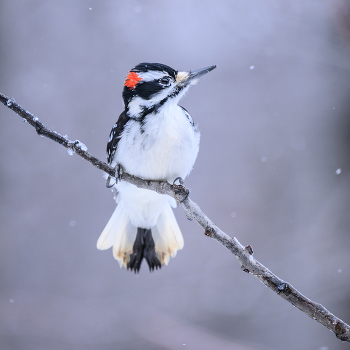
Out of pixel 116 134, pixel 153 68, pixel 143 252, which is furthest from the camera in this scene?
pixel 143 252

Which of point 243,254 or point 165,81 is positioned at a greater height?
point 165,81

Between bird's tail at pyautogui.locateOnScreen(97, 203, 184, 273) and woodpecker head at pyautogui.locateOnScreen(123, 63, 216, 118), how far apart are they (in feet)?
2.55

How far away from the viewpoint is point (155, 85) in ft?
5.67

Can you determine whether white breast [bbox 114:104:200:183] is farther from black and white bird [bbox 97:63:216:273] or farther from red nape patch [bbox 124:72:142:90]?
red nape patch [bbox 124:72:142:90]

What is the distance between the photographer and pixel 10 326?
3400 millimetres

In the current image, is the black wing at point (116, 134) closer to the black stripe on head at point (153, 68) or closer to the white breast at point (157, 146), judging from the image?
the white breast at point (157, 146)

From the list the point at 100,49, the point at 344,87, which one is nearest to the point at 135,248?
the point at 100,49

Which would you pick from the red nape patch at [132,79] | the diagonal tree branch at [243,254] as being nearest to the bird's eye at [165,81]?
the red nape patch at [132,79]

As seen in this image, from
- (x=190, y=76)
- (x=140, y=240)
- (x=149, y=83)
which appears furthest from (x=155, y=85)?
(x=140, y=240)

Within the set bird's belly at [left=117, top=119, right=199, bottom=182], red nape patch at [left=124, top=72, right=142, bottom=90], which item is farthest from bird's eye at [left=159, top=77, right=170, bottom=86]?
bird's belly at [left=117, top=119, right=199, bottom=182]

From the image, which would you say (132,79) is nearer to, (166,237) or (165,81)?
(165,81)

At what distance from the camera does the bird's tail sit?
2.24 meters

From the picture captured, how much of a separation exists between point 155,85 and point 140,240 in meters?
1.05

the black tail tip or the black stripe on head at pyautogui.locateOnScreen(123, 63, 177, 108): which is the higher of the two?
the black stripe on head at pyautogui.locateOnScreen(123, 63, 177, 108)
